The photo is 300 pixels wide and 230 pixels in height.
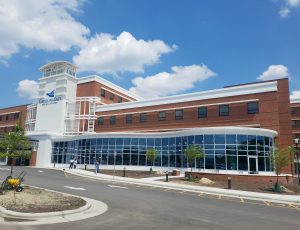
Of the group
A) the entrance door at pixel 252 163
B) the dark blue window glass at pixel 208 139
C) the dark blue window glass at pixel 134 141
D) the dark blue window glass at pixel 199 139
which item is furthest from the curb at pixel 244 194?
the dark blue window glass at pixel 134 141

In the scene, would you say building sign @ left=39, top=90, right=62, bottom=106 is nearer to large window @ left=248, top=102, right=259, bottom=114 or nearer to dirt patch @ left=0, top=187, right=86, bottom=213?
large window @ left=248, top=102, right=259, bottom=114

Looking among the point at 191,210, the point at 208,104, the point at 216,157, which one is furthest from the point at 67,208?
the point at 208,104

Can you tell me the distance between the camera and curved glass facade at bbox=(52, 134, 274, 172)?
117 feet

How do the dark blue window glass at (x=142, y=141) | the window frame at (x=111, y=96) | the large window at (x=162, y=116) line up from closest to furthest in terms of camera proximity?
the dark blue window glass at (x=142, y=141) < the large window at (x=162, y=116) < the window frame at (x=111, y=96)

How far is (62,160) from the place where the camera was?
173 ft

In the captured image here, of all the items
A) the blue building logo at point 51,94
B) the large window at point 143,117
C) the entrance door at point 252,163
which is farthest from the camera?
the blue building logo at point 51,94

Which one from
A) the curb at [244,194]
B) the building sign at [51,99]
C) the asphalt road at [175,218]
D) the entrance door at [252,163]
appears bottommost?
the curb at [244,194]

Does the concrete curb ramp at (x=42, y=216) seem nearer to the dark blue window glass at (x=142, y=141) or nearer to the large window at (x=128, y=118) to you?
the dark blue window glass at (x=142, y=141)

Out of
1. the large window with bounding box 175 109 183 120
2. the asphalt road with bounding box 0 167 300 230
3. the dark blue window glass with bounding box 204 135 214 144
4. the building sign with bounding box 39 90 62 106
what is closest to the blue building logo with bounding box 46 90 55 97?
the building sign with bounding box 39 90 62 106

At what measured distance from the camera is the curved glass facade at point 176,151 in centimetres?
3575

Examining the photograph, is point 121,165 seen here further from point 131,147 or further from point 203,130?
point 203,130

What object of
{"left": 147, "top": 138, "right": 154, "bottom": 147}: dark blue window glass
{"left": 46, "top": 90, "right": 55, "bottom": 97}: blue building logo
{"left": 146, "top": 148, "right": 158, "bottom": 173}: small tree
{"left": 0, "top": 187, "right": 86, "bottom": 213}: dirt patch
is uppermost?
{"left": 46, "top": 90, "right": 55, "bottom": 97}: blue building logo

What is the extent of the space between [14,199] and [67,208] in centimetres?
334

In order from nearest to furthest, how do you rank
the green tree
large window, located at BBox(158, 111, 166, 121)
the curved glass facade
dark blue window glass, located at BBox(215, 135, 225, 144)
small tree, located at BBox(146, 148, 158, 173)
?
1. the green tree
2. the curved glass facade
3. dark blue window glass, located at BBox(215, 135, 225, 144)
4. small tree, located at BBox(146, 148, 158, 173)
5. large window, located at BBox(158, 111, 166, 121)
